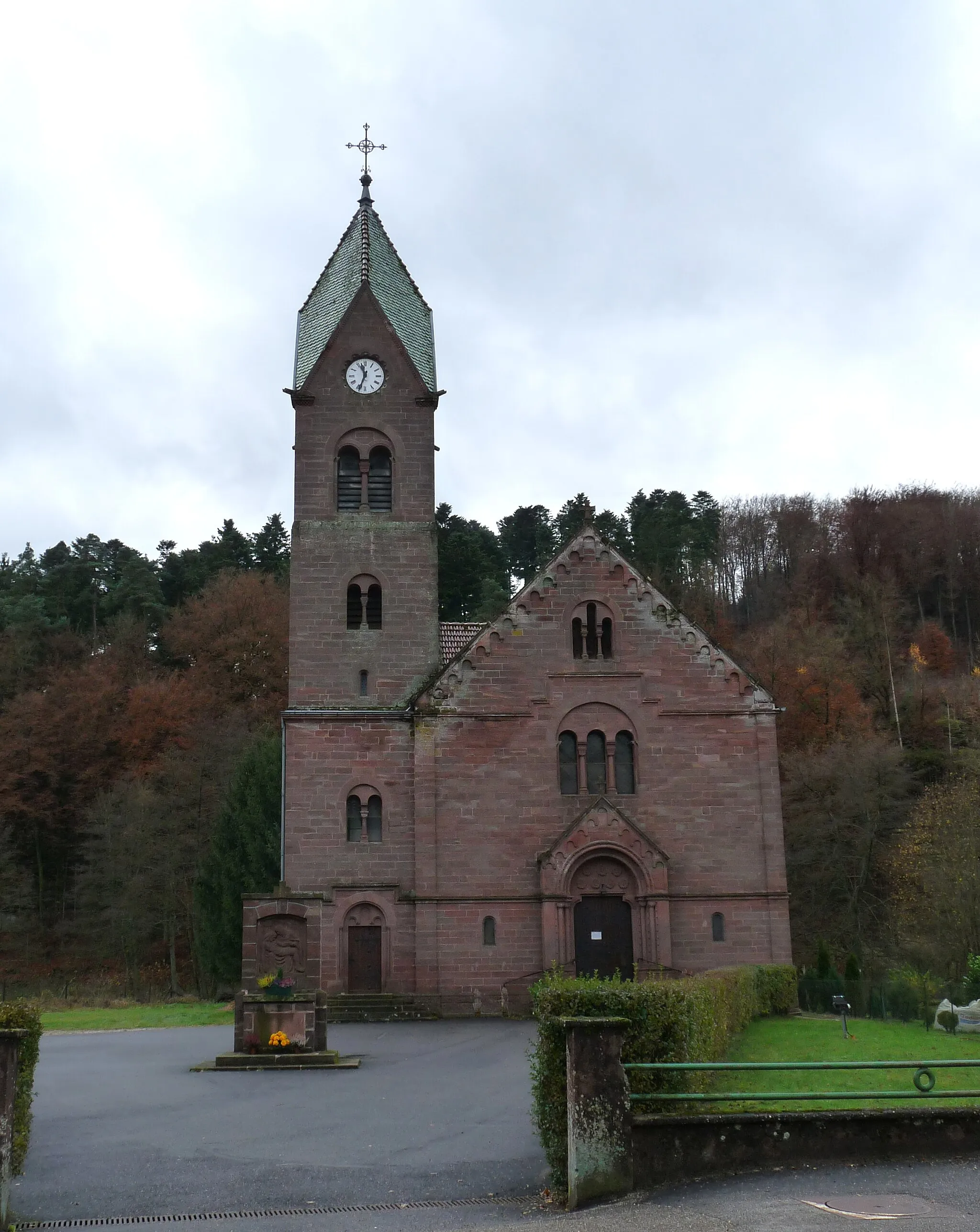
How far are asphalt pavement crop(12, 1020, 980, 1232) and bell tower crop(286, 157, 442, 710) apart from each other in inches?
592

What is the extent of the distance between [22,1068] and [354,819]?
2198 centimetres

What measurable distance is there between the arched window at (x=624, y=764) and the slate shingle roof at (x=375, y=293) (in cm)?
1191

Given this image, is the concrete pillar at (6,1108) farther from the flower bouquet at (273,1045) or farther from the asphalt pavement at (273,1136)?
the flower bouquet at (273,1045)

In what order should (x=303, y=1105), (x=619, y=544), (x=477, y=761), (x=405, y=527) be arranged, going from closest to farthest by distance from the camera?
1. (x=303, y=1105)
2. (x=477, y=761)
3. (x=405, y=527)
4. (x=619, y=544)

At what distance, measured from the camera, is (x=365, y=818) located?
106 feet

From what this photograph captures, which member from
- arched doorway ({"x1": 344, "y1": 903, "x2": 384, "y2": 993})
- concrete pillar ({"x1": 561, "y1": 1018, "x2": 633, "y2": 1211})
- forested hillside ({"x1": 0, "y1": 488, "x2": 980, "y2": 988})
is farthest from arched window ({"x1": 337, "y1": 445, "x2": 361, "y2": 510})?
concrete pillar ({"x1": 561, "y1": 1018, "x2": 633, "y2": 1211})

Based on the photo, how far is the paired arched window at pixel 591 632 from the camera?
109ft

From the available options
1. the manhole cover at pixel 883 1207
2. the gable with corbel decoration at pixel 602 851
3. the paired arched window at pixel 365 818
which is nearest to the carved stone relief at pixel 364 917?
the paired arched window at pixel 365 818

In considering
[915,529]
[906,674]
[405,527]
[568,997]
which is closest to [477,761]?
[405,527]

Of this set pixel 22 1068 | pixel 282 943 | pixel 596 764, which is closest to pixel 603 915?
pixel 596 764

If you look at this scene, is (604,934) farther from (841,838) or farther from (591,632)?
(841,838)

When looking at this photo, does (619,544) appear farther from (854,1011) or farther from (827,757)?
(854,1011)

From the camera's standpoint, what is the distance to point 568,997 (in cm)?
1147

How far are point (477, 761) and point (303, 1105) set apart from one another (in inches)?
658
